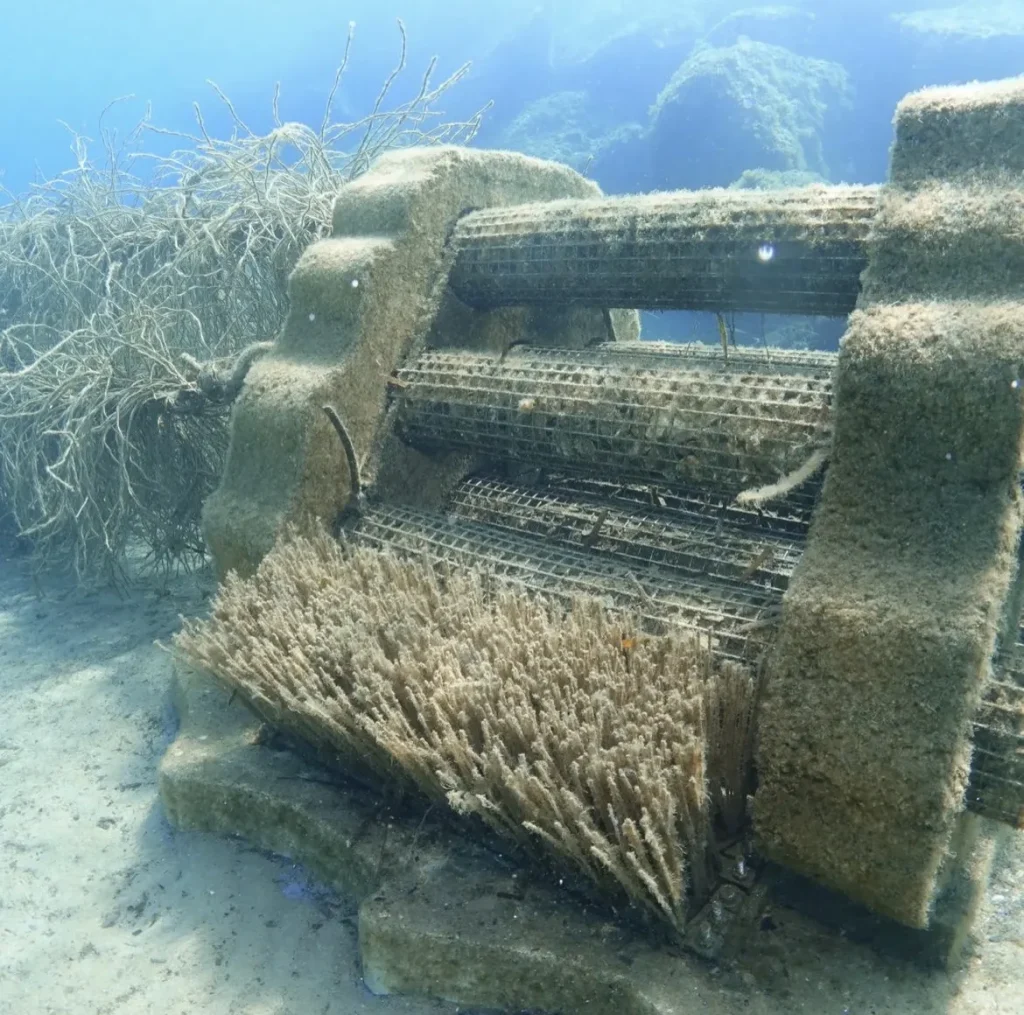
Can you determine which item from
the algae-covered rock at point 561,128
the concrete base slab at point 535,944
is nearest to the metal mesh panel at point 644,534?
the concrete base slab at point 535,944

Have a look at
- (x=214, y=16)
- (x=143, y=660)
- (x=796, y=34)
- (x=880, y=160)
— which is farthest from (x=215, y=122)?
(x=143, y=660)

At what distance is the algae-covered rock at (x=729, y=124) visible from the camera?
30.8m

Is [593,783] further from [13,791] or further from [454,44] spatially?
[454,44]

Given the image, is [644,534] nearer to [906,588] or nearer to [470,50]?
[906,588]

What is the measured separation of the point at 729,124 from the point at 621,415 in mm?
32601

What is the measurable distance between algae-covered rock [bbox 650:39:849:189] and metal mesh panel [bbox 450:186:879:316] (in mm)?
28651

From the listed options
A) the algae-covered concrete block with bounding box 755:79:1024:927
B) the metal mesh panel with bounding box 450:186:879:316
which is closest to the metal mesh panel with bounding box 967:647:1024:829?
the algae-covered concrete block with bounding box 755:79:1024:927

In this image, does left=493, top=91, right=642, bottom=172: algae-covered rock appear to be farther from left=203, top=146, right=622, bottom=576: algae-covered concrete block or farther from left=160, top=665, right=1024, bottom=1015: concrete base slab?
left=160, top=665, right=1024, bottom=1015: concrete base slab

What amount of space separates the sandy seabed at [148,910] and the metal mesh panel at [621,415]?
1.48 meters

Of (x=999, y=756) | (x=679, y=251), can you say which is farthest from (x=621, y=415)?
(x=999, y=756)

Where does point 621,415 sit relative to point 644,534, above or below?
above

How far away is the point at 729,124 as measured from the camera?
31062 mm

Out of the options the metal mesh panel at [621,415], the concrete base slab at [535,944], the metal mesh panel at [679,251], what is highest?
the metal mesh panel at [679,251]

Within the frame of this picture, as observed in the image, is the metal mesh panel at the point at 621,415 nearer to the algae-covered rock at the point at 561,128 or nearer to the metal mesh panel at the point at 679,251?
the metal mesh panel at the point at 679,251
